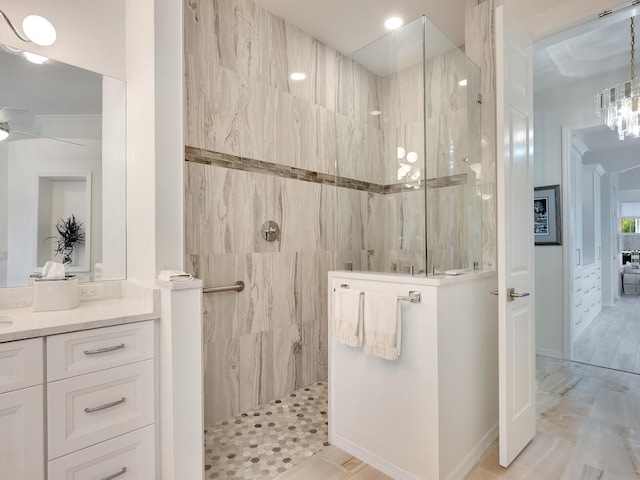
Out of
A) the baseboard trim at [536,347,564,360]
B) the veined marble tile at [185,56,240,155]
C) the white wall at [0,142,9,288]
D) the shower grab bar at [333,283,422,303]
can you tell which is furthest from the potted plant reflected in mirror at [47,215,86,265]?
the baseboard trim at [536,347,564,360]

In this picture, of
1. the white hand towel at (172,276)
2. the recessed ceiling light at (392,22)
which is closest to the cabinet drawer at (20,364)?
the white hand towel at (172,276)

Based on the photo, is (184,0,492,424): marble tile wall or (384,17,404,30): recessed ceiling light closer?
(184,0,492,424): marble tile wall

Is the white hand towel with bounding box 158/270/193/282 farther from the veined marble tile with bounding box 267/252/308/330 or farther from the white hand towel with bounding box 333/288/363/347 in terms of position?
the veined marble tile with bounding box 267/252/308/330

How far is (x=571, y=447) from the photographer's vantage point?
2.00 m

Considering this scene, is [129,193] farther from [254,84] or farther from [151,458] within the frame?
[151,458]

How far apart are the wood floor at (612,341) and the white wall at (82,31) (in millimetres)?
4791

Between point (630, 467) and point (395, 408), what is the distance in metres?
1.31

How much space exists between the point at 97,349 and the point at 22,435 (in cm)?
34

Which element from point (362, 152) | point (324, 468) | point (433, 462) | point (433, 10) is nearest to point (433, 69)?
point (362, 152)

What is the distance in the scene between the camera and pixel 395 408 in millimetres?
1745

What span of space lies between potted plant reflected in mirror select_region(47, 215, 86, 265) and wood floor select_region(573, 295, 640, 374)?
4497 mm

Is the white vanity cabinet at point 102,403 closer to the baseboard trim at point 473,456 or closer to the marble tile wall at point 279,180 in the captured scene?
the marble tile wall at point 279,180

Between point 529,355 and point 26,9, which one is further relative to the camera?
point 529,355

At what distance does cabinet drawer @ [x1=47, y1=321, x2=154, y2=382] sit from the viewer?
1.29 metres
